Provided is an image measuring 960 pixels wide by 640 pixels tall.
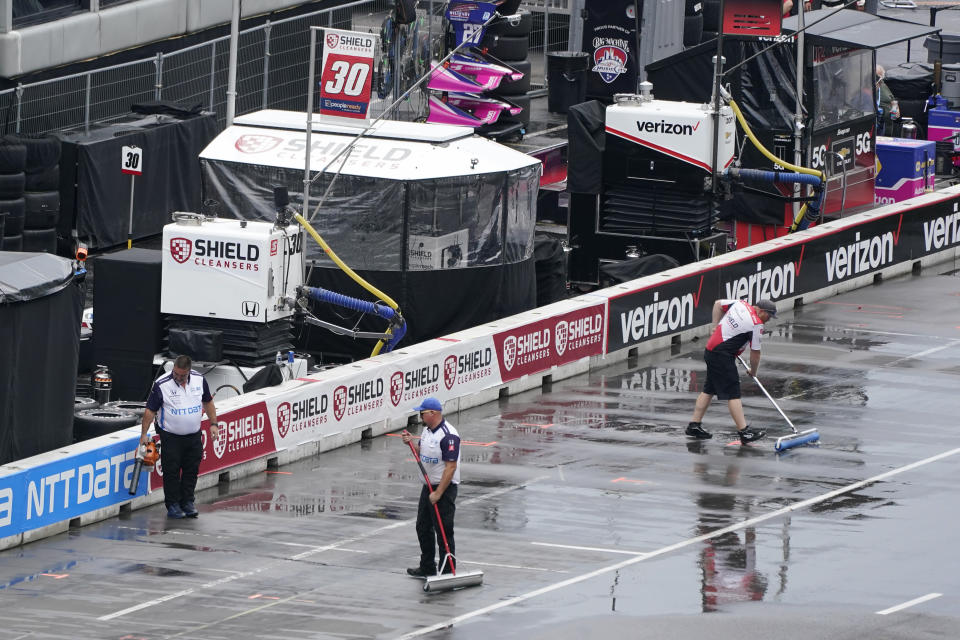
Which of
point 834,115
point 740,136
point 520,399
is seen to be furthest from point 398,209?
point 834,115

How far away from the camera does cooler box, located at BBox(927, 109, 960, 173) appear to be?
39.2m

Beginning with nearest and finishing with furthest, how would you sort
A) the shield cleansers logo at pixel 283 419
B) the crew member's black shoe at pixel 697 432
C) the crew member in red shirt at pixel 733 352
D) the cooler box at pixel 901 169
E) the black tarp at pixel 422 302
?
the shield cleansers logo at pixel 283 419
the crew member in red shirt at pixel 733 352
the crew member's black shoe at pixel 697 432
the black tarp at pixel 422 302
the cooler box at pixel 901 169

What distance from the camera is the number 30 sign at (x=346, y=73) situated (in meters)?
23.0

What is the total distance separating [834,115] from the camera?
3172 cm

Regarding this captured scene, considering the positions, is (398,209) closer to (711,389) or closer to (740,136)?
(711,389)

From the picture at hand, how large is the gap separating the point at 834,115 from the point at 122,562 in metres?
18.9

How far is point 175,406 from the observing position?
56.3 ft

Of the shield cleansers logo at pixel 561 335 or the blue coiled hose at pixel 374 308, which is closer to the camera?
the blue coiled hose at pixel 374 308

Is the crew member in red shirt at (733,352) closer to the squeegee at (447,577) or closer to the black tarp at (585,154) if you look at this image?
the squeegee at (447,577)

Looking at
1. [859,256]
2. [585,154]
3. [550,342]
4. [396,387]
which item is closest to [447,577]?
[396,387]

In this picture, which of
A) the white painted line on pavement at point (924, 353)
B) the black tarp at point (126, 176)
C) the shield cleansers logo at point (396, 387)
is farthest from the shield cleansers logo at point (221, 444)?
the black tarp at point (126, 176)

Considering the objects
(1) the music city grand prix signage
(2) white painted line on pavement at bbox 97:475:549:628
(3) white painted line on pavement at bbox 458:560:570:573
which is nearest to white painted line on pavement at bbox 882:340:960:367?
(1) the music city grand prix signage

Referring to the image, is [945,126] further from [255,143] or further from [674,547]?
[674,547]

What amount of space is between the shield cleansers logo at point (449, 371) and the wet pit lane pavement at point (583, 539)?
1.56 ft
